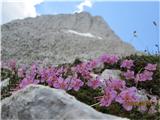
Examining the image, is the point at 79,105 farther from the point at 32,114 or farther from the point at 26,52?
the point at 26,52

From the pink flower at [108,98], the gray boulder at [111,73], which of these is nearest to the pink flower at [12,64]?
the gray boulder at [111,73]

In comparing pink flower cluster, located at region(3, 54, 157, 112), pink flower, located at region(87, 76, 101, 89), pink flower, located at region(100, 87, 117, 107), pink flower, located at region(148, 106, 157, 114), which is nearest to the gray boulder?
pink flower cluster, located at region(3, 54, 157, 112)

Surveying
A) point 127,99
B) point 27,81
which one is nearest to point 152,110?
point 127,99

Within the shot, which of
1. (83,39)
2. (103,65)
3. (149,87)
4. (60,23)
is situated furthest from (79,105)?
(60,23)

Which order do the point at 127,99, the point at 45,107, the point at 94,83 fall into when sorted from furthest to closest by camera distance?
the point at 94,83, the point at 127,99, the point at 45,107

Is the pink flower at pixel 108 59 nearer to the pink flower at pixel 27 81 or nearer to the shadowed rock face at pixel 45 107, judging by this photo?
the pink flower at pixel 27 81

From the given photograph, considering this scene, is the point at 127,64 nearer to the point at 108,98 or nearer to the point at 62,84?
the point at 62,84
